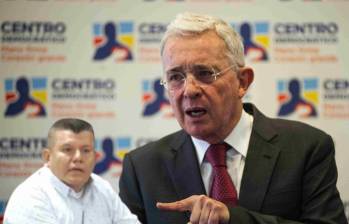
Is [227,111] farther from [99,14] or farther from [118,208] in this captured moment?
[99,14]

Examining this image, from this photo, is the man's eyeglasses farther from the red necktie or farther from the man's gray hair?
the red necktie

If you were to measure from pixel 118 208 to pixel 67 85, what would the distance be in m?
1.31

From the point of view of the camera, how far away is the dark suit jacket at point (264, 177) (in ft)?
4.84

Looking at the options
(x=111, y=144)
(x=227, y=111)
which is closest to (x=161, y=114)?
(x=111, y=144)

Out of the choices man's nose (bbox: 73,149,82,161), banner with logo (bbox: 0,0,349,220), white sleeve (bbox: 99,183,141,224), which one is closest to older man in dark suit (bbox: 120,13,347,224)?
white sleeve (bbox: 99,183,141,224)

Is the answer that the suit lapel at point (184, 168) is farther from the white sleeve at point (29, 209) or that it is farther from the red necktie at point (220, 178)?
the white sleeve at point (29, 209)

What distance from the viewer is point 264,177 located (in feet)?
4.93

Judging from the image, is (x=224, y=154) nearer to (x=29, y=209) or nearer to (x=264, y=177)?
(x=264, y=177)

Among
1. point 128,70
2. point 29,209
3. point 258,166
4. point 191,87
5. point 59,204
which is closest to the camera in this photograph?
point 191,87

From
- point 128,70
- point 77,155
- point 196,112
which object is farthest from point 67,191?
point 128,70

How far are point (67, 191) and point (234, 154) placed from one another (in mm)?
999

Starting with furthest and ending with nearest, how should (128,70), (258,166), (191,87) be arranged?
(128,70) → (258,166) → (191,87)

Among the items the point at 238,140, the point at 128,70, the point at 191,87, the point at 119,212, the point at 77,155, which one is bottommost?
the point at 119,212

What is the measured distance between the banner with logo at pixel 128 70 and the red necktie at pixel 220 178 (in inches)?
73.6
